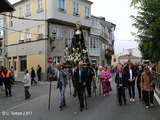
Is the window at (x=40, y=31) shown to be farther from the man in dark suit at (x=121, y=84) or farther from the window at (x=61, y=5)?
the man in dark suit at (x=121, y=84)

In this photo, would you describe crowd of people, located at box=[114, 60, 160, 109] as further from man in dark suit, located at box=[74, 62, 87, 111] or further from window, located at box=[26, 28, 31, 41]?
window, located at box=[26, 28, 31, 41]

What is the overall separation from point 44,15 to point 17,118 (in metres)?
17.3

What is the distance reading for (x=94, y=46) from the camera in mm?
29172

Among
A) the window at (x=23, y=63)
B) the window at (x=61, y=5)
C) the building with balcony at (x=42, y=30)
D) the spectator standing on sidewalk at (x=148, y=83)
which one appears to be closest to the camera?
the spectator standing on sidewalk at (x=148, y=83)

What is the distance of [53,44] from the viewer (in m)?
21.7

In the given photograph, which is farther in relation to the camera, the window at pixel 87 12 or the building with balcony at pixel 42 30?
the window at pixel 87 12

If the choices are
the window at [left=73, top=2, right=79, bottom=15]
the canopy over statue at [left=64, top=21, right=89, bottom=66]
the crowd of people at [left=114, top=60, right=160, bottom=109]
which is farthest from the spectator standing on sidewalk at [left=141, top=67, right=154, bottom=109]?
the window at [left=73, top=2, right=79, bottom=15]

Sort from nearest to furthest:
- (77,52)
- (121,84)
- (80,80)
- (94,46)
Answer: (80,80) < (121,84) < (77,52) < (94,46)

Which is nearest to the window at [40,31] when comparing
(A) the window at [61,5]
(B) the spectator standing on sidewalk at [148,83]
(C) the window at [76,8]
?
(A) the window at [61,5]

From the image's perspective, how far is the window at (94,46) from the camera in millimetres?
28384

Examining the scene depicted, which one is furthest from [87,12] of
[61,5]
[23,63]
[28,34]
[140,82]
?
[140,82]

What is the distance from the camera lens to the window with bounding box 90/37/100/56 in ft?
93.1

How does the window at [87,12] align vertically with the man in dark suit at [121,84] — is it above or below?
above

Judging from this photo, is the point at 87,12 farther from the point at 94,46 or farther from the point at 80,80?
the point at 80,80
